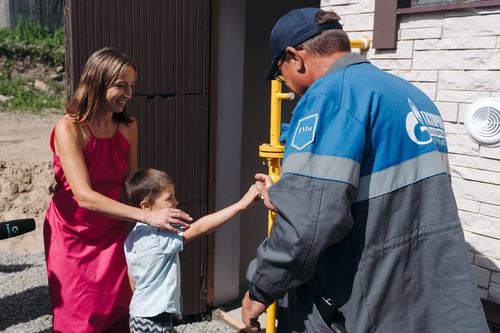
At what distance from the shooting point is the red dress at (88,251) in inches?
110

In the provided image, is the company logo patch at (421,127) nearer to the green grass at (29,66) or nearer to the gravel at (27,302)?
the gravel at (27,302)

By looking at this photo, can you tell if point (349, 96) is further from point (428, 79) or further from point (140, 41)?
point (140, 41)

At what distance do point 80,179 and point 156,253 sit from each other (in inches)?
19.5

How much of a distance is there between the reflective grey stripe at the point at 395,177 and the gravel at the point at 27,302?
Answer: 9.50 ft

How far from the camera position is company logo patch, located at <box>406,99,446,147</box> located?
5.84 ft

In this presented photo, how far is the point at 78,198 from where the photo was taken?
261 cm

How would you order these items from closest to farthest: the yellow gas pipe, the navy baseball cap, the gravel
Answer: the navy baseball cap
the yellow gas pipe
the gravel

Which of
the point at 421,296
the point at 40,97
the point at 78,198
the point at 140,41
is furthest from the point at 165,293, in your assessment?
the point at 40,97

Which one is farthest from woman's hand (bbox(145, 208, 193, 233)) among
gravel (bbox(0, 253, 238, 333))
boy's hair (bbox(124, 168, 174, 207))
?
gravel (bbox(0, 253, 238, 333))

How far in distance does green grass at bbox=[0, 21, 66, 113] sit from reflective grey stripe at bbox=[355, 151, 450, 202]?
43.7 feet

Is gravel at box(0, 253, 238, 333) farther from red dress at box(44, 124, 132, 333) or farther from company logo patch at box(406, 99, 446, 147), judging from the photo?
company logo patch at box(406, 99, 446, 147)

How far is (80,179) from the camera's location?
8.51ft

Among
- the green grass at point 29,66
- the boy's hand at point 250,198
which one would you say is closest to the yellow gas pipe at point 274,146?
the boy's hand at point 250,198

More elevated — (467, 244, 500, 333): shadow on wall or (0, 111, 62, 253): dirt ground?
(467, 244, 500, 333): shadow on wall
